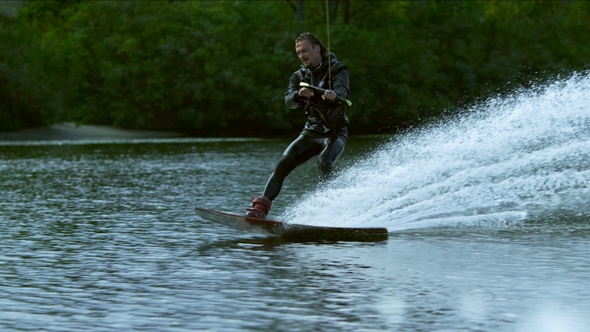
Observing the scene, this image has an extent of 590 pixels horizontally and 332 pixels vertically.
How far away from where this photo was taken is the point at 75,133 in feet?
171

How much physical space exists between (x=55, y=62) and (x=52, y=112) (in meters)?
7.02

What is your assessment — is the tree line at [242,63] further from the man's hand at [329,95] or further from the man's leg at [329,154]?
the man's hand at [329,95]

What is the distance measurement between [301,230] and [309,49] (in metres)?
1.64

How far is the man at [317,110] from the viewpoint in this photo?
10.7 m

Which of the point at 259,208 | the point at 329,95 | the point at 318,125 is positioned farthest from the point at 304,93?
the point at 259,208

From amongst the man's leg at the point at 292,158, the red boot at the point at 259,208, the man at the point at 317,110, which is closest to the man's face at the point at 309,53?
the man at the point at 317,110

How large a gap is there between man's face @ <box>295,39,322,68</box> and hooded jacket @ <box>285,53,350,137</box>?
6 centimetres

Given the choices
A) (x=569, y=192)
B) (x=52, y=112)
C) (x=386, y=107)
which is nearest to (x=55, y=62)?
(x=52, y=112)

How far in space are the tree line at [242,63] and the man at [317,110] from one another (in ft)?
132

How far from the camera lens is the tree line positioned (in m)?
56.3

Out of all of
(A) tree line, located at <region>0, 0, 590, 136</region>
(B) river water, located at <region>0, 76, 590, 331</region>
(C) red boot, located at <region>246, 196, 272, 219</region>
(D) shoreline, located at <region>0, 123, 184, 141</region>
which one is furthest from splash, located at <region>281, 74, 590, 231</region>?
(A) tree line, located at <region>0, 0, 590, 136</region>

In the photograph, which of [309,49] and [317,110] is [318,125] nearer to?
[317,110]

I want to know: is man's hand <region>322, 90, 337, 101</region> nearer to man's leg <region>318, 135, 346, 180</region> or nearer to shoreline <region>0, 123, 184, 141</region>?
man's leg <region>318, 135, 346, 180</region>

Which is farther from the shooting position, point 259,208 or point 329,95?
point 259,208
